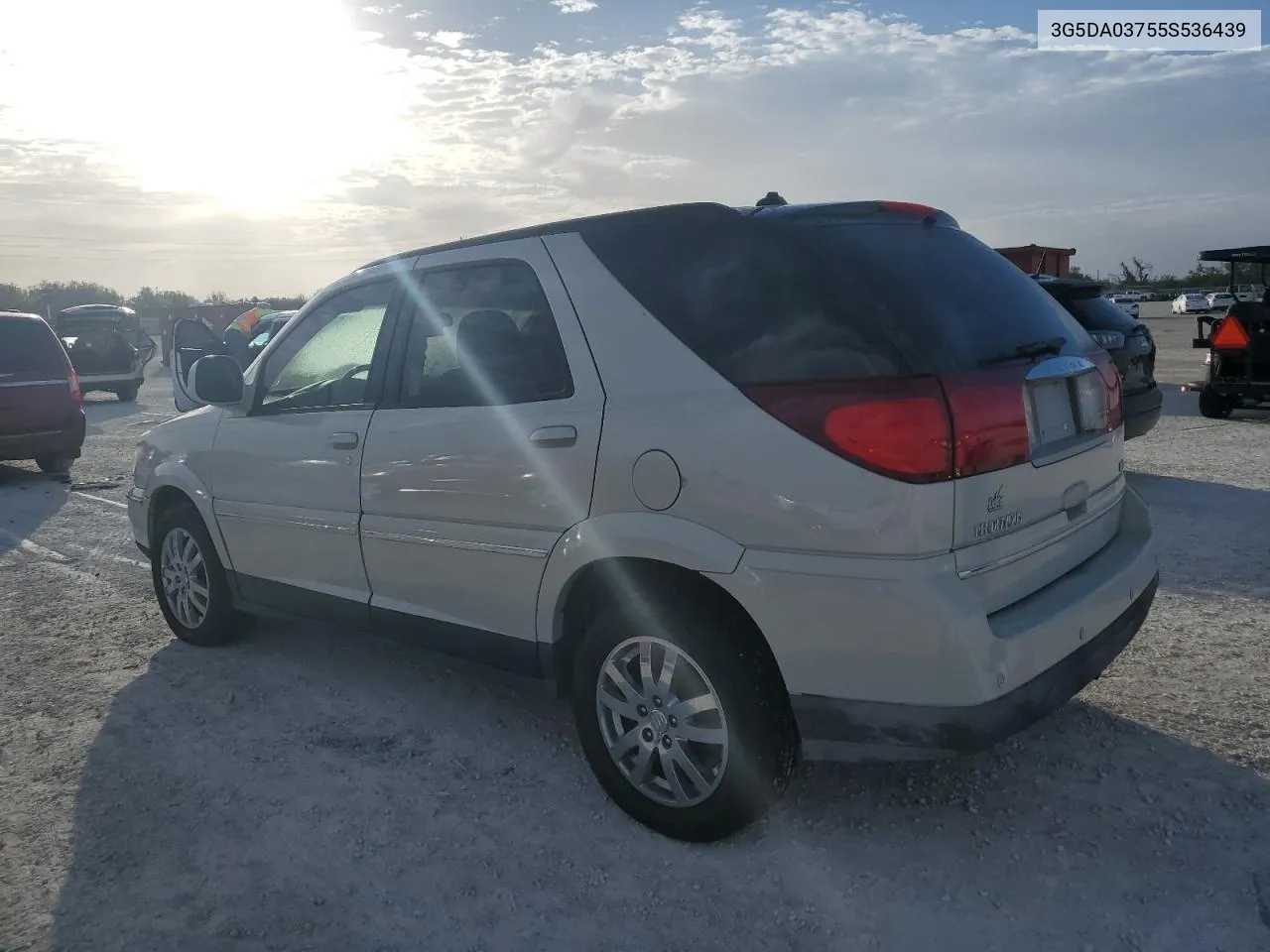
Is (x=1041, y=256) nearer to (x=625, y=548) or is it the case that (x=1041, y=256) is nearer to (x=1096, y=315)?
(x=1096, y=315)

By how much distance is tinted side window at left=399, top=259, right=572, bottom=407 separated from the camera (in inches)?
135

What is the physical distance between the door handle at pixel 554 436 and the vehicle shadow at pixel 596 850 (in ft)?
3.86

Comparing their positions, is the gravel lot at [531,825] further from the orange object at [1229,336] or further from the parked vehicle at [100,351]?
the parked vehicle at [100,351]

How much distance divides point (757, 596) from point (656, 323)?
2.91ft

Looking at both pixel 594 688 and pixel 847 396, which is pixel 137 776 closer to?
pixel 594 688

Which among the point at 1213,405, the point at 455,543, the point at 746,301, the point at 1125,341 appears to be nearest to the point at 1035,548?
the point at 746,301

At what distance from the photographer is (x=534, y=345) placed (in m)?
3.46

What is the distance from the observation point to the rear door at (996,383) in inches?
107

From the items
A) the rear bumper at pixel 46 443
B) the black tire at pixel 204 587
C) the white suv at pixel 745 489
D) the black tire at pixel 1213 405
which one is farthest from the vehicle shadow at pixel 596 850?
the black tire at pixel 1213 405

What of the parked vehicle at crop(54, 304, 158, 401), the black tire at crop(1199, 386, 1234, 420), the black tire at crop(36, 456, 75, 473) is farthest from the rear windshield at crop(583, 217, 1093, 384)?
the parked vehicle at crop(54, 304, 158, 401)

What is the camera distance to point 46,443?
1070 centimetres

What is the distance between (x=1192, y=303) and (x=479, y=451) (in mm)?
57921

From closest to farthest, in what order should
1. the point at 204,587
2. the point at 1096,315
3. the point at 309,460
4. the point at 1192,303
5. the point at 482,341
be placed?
the point at 482,341, the point at 309,460, the point at 204,587, the point at 1096,315, the point at 1192,303

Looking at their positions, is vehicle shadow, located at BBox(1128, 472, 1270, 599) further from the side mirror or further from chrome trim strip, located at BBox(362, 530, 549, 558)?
the side mirror
